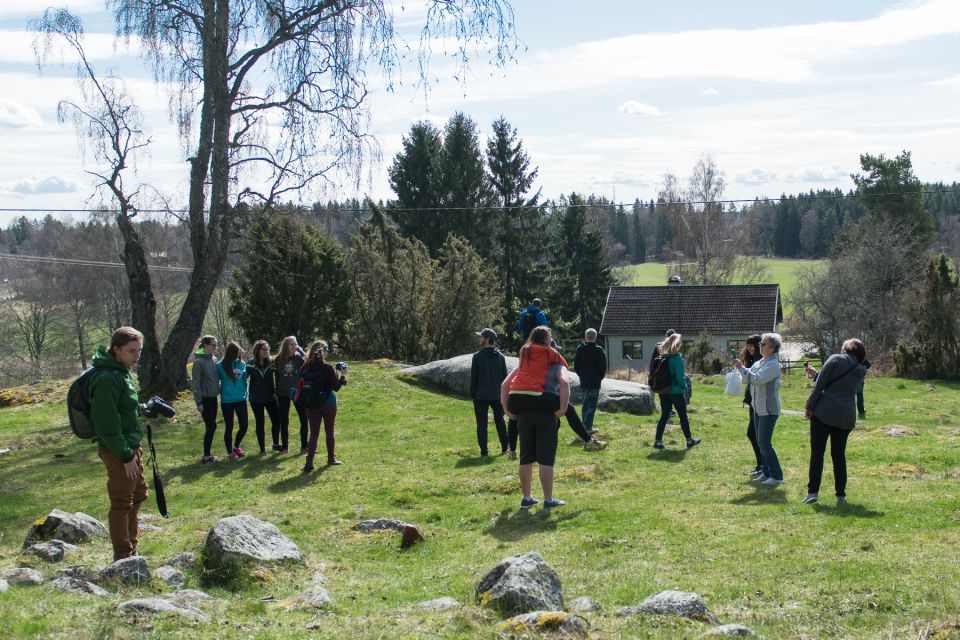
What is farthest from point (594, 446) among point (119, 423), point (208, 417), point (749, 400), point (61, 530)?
point (119, 423)

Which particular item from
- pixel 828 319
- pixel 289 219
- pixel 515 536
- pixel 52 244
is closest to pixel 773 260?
pixel 828 319

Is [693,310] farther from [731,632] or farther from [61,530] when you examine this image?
[731,632]

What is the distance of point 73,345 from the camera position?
166 ft

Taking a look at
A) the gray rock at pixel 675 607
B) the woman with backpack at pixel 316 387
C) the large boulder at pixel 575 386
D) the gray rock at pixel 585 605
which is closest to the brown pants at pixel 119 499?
the gray rock at pixel 585 605

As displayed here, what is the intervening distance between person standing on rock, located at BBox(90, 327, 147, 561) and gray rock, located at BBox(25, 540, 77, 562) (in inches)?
31.5

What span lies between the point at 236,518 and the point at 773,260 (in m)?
121

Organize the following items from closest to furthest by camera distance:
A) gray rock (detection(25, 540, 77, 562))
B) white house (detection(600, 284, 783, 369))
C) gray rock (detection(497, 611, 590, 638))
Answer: gray rock (detection(497, 611, 590, 638)) < gray rock (detection(25, 540, 77, 562)) < white house (detection(600, 284, 783, 369))

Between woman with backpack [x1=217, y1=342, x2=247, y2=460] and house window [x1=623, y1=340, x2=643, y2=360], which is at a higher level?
woman with backpack [x1=217, y1=342, x2=247, y2=460]

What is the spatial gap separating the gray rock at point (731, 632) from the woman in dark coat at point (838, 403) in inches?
177

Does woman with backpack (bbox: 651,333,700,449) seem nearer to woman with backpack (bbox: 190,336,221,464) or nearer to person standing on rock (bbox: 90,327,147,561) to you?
woman with backpack (bbox: 190,336,221,464)

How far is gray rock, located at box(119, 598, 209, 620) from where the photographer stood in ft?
18.5

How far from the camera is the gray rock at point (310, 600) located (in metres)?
6.54

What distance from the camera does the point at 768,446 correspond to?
1087 centimetres

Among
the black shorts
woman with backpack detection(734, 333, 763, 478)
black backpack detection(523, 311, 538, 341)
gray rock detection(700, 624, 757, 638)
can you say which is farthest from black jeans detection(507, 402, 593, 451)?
gray rock detection(700, 624, 757, 638)
